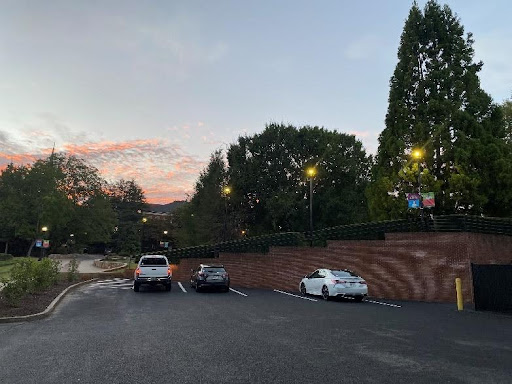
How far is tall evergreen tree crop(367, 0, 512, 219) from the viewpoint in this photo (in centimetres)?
2336

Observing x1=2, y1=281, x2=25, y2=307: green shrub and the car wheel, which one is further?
the car wheel

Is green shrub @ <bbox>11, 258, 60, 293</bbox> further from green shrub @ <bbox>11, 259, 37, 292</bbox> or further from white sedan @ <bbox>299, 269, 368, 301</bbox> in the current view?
white sedan @ <bbox>299, 269, 368, 301</bbox>

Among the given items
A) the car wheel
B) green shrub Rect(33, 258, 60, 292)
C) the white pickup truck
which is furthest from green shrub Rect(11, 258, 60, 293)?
the car wheel

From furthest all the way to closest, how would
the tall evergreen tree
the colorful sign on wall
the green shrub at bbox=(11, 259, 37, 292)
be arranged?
the tall evergreen tree < the colorful sign on wall < the green shrub at bbox=(11, 259, 37, 292)

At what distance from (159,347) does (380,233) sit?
16.1m

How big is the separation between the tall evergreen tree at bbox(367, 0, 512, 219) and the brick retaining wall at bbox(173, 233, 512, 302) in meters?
3.76

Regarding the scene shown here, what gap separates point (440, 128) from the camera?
24.1m

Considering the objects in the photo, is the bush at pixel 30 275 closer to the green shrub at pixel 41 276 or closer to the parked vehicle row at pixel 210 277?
the green shrub at pixel 41 276

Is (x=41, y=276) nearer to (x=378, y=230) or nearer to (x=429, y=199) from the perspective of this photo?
(x=378, y=230)

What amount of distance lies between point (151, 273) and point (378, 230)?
12.6m

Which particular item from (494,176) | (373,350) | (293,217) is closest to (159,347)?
(373,350)

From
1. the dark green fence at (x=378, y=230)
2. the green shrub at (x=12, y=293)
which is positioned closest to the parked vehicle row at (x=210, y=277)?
the dark green fence at (x=378, y=230)

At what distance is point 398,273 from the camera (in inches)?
781

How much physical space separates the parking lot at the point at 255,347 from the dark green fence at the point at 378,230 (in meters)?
6.17
